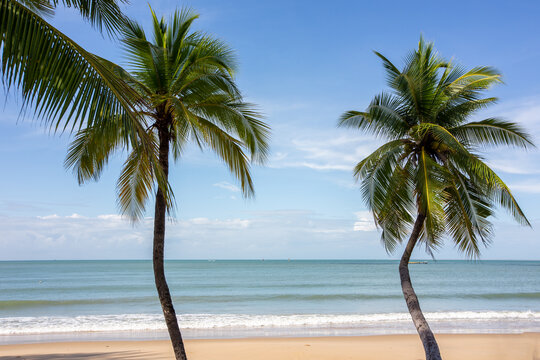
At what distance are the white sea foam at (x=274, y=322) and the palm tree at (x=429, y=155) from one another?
7.19 meters

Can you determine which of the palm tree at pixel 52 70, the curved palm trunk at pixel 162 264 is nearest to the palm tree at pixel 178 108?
the curved palm trunk at pixel 162 264

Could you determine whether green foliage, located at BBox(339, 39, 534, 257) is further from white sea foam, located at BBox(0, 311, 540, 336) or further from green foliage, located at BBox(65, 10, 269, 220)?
white sea foam, located at BBox(0, 311, 540, 336)

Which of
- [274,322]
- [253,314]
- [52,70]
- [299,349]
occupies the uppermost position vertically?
[52,70]

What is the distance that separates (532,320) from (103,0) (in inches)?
762

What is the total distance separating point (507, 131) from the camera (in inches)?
319

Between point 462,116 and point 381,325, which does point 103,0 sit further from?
point 381,325

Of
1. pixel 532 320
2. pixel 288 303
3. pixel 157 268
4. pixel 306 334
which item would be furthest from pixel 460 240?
pixel 288 303

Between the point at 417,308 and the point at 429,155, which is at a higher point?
the point at 429,155

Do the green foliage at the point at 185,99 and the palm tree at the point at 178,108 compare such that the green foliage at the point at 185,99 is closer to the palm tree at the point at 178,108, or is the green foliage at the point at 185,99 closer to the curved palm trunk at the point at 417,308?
the palm tree at the point at 178,108

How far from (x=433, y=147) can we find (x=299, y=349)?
22.1 ft

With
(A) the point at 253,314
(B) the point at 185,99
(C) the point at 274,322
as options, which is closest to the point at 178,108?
(B) the point at 185,99

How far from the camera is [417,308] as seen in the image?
27.1 feet

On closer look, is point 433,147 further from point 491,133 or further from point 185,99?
point 185,99

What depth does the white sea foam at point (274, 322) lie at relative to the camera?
49.5 feet
